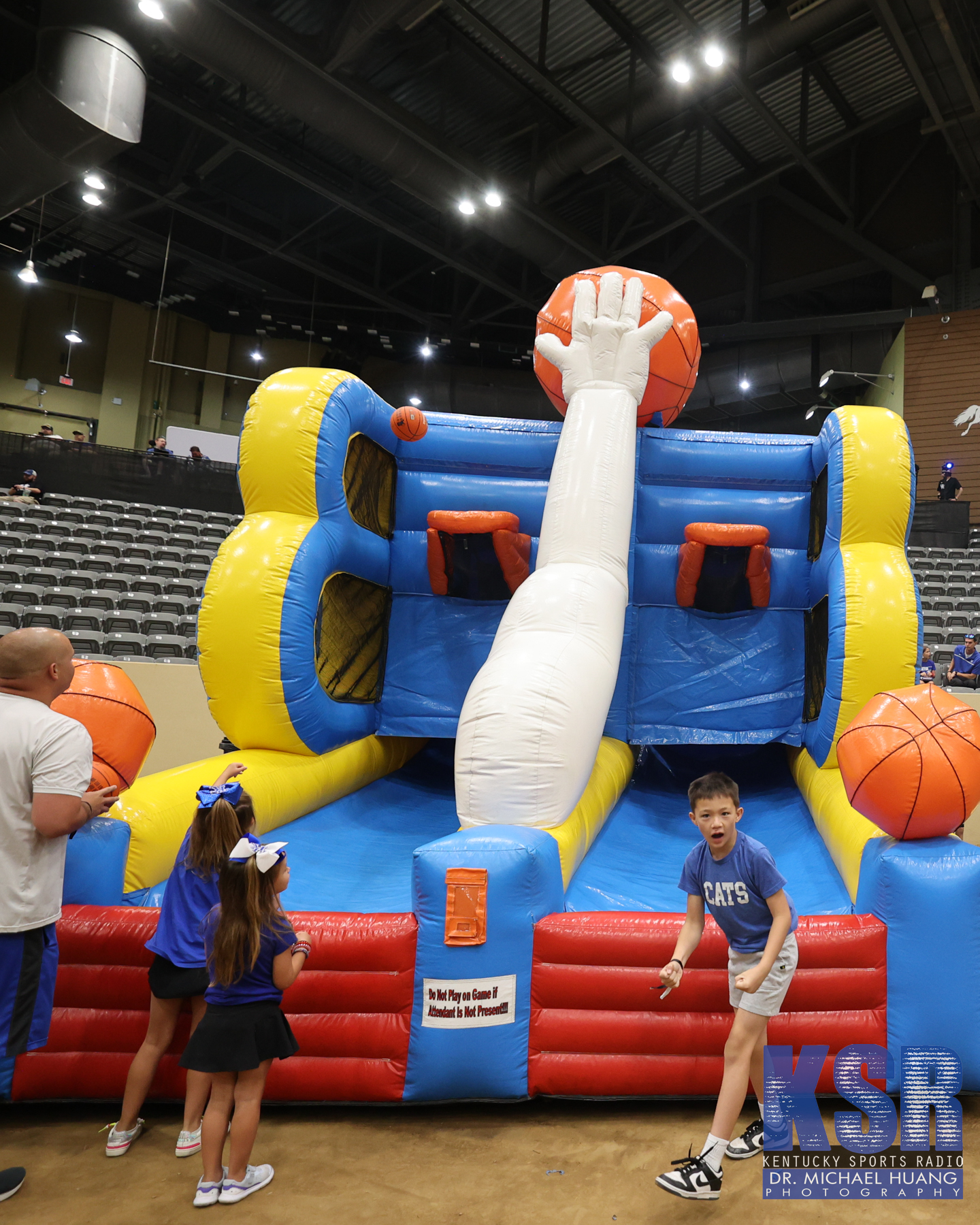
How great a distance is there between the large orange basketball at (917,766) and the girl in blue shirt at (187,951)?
160 cm

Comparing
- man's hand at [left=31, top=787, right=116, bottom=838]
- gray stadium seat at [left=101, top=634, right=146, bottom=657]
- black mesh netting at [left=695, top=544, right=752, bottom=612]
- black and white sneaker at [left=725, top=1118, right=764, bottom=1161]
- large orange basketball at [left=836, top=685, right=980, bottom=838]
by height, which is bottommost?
black and white sneaker at [left=725, top=1118, right=764, bottom=1161]

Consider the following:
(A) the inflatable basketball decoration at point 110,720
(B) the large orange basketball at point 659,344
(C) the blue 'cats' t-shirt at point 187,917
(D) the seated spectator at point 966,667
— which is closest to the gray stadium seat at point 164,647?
(B) the large orange basketball at point 659,344

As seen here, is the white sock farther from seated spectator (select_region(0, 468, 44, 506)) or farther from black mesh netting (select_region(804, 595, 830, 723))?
seated spectator (select_region(0, 468, 44, 506))

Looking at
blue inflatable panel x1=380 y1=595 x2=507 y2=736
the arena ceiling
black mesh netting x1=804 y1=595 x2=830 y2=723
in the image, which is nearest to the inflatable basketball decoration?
blue inflatable panel x1=380 y1=595 x2=507 y2=736

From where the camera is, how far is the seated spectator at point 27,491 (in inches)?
346

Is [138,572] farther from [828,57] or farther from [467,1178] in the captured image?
[828,57]

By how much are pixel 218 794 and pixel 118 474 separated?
359 inches

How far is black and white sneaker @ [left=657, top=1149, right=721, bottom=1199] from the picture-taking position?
1703mm

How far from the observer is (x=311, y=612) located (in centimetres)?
328

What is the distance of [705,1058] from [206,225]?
12823mm

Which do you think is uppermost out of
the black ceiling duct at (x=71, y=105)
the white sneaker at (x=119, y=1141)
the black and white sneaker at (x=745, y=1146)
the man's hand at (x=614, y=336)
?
the black ceiling duct at (x=71, y=105)

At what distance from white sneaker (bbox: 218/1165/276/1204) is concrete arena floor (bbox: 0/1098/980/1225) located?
2cm

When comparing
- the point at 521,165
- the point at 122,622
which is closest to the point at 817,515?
the point at 122,622

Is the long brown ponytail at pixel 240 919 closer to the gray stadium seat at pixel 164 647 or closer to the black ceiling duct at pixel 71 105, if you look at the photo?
the gray stadium seat at pixel 164 647
